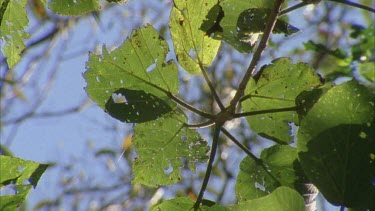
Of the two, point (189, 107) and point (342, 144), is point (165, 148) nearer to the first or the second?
point (189, 107)

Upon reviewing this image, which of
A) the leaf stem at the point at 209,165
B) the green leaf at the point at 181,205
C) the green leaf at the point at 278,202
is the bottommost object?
the green leaf at the point at 278,202

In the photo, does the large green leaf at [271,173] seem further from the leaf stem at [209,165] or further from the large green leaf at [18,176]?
the large green leaf at [18,176]

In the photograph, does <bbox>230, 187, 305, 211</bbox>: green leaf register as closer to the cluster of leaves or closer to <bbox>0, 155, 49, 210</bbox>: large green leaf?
the cluster of leaves

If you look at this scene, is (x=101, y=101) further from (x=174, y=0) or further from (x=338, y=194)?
(x=338, y=194)

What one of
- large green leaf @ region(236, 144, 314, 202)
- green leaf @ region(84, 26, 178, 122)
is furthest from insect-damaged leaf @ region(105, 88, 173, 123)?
large green leaf @ region(236, 144, 314, 202)

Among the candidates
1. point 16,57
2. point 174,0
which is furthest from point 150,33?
point 16,57

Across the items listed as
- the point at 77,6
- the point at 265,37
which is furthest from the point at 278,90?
the point at 77,6

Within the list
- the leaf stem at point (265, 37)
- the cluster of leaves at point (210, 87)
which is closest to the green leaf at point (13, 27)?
the cluster of leaves at point (210, 87)
